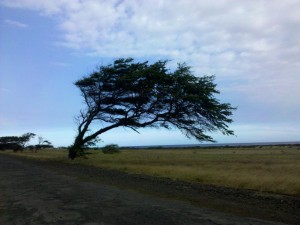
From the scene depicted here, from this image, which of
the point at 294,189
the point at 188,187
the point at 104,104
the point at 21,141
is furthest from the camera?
the point at 21,141

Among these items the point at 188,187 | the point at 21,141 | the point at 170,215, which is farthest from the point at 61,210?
the point at 21,141

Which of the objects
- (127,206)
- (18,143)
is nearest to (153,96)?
(127,206)

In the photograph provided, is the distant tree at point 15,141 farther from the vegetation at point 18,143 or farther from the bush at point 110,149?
the bush at point 110,149

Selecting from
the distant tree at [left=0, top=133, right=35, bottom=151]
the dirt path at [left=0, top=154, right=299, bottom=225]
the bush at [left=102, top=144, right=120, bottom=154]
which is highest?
the distant tree at [left=0, top=133, right=35, bottom=151]

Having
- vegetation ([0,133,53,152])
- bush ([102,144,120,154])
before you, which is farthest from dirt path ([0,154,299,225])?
vegetation ([0,133,53,152])

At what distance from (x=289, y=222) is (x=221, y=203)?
285 cm

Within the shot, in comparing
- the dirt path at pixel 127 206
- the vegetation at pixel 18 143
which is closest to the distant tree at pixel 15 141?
the vegetation at pixel 18 143

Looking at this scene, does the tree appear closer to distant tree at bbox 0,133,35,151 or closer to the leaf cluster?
the leaf cluster

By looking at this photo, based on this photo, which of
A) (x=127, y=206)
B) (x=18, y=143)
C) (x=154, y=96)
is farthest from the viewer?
(x=18, y=143)

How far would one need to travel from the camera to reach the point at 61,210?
35.1 ft

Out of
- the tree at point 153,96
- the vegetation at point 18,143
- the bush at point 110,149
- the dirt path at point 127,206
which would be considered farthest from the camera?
the vegetation at point 18,143

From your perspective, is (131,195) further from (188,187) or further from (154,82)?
(154,82)

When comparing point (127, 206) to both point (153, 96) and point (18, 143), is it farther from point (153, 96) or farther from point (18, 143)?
point (18, 143)

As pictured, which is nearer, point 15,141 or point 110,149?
point 110,149
